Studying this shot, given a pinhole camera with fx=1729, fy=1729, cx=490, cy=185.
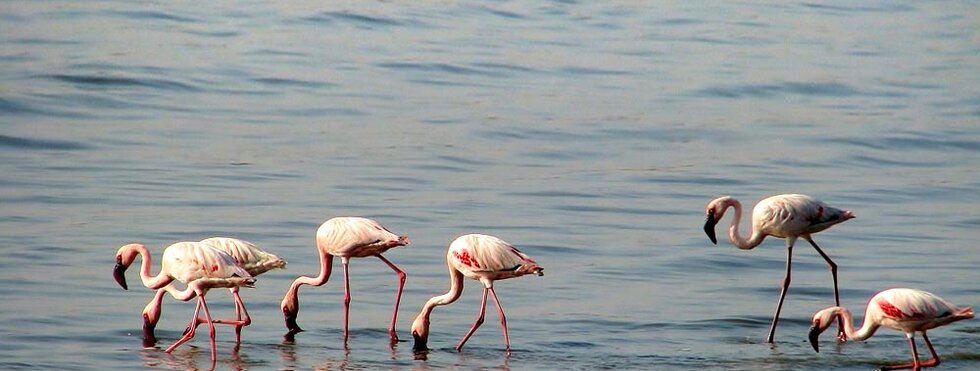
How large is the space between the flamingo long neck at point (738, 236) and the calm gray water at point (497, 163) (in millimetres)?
455

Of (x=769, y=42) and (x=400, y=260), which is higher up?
(x=769, y=42)

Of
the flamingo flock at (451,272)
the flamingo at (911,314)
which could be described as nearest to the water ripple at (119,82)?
the flamingo flock at (451,272)

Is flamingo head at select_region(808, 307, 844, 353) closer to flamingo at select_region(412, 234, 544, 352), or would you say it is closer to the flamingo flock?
the flamingo flock

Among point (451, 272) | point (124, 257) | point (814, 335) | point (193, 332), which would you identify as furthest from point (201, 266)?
point (814, 335)

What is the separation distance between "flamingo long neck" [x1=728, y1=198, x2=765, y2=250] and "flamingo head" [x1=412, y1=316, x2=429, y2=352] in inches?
80.9

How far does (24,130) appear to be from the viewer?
16891 millimetres

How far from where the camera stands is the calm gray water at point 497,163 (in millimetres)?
9664

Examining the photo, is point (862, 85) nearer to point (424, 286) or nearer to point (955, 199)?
point (955, 199)

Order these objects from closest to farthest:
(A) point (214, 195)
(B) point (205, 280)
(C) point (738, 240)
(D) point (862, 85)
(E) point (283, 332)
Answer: (B) point (205, 280), (E) point (283, 332), (C) point (738, 240), (A) point (214, 195), (D) point (862, 85)

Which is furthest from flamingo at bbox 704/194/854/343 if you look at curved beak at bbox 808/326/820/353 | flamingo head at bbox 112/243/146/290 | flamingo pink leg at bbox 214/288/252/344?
flamingo head at bbox 112/243/146/290

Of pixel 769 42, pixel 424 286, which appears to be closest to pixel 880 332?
pixel 424 286

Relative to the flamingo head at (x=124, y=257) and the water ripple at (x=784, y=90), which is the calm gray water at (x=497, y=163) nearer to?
the water ripple at (x=784, y=90)

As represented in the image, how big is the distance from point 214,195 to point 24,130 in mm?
4134

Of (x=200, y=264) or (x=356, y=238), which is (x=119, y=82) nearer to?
(x=356, y=238)
